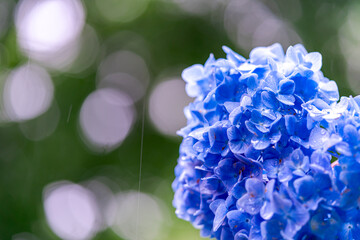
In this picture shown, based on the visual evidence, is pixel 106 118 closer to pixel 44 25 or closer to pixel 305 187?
pixel 44 25

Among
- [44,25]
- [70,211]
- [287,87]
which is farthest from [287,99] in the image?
[70,211]

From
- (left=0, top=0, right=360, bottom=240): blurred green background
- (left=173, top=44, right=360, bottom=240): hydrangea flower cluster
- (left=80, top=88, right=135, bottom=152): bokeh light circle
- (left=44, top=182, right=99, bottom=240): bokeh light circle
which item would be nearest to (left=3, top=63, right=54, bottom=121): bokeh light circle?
(left=0, top=0, right=360, bottom=240): blurred green background

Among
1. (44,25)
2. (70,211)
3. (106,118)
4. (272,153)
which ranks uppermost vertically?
(272,153)

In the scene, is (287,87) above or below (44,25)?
above

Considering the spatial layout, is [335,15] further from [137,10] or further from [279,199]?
[279,199]

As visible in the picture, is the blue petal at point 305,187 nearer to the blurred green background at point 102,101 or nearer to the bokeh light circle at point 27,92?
the blurred green background at point 102,101

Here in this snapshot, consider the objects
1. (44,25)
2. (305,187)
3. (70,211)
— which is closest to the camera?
(305,187)
